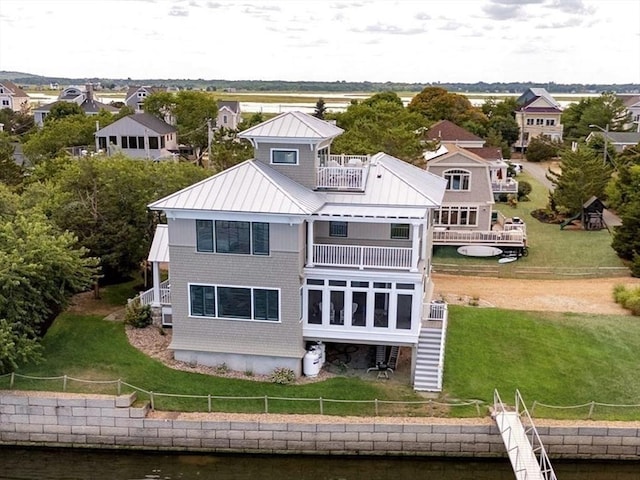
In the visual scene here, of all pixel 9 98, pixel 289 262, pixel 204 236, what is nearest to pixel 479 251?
pixel 289 262

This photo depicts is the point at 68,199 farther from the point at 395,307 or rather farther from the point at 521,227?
the point at 521,227

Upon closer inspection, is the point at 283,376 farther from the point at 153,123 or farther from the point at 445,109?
the point at 445,109

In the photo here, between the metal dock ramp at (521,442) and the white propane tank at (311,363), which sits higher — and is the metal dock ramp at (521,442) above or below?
below

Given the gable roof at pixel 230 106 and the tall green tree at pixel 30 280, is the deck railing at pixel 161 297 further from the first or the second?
the gable roof at pixel 230 106

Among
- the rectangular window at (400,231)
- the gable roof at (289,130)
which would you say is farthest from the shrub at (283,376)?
the gable roof at (289,130)

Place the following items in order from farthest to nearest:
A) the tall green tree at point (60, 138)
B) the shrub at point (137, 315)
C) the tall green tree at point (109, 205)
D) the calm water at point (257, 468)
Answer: the tall green tree at point (60, 138) < the tall green tree at point (109, 205) < the shrub at point (137, 315) < the calm water at point (257, 468)
